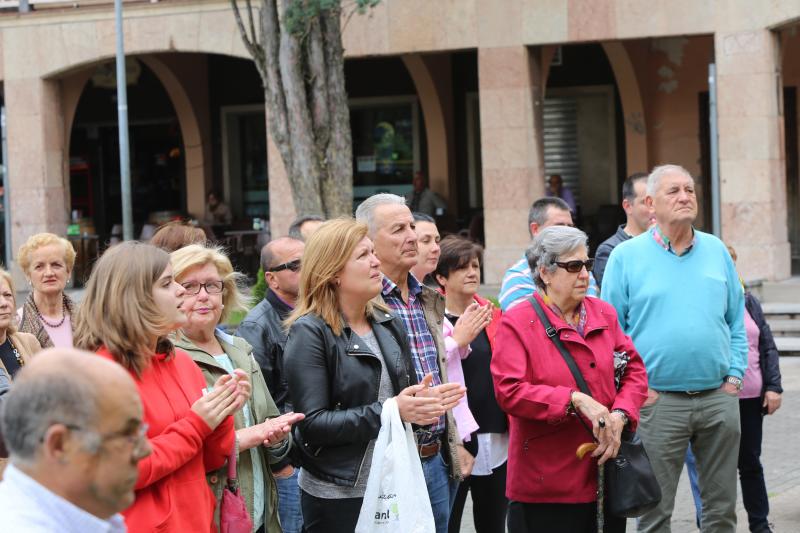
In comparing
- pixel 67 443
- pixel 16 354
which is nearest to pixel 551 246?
pixel 16 354

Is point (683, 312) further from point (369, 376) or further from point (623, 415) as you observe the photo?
point (369, 376)

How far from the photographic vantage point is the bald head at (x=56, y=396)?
2.36 metres

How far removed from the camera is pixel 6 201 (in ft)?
68.9

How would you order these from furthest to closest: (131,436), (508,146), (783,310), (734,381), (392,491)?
(508,146) → (783,310) → (734,381) → (392,491) → (131,436)

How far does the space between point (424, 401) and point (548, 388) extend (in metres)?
0.73

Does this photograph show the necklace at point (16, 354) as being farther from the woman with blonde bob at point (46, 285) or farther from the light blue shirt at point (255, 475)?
the woman with blonde bob at point (46, 285)

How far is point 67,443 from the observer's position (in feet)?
7.77

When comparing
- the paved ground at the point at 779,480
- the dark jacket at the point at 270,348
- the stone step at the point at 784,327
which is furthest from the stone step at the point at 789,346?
the dark jacket at the point at 270,348

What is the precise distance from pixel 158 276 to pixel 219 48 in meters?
16.5

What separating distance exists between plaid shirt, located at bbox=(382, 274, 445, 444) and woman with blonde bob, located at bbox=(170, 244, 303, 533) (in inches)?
27.7

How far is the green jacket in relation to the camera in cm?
473

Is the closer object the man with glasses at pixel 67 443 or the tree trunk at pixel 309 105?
Answer: the man with glasses at pixel 67 443

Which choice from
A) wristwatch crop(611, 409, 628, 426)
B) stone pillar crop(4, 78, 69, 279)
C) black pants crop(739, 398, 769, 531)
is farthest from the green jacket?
stone pillar crop(4, 78, 69, 279)

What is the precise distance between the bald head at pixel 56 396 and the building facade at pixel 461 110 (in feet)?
51.7
